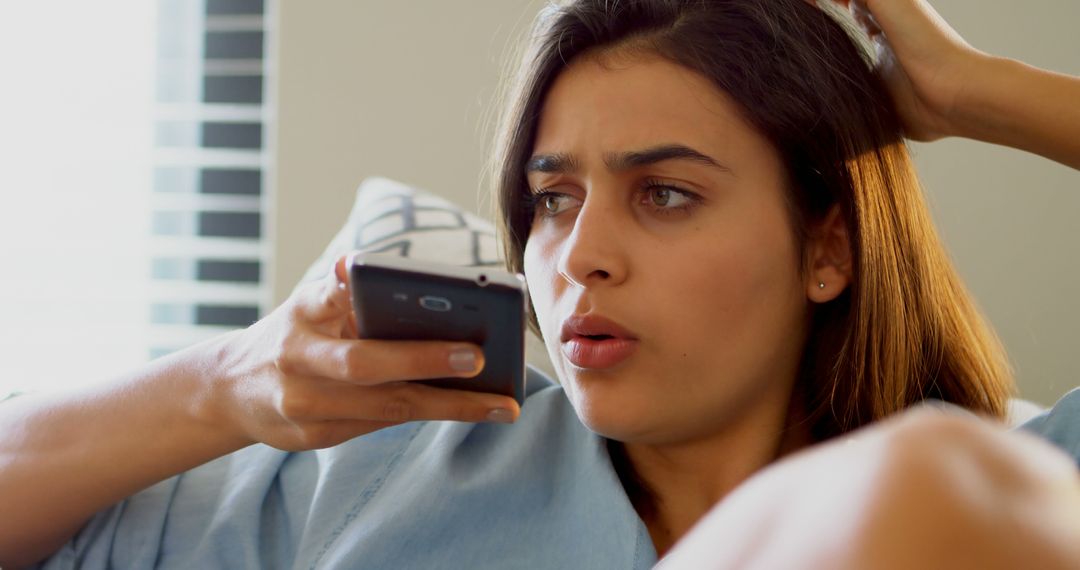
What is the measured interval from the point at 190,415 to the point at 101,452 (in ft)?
0.36

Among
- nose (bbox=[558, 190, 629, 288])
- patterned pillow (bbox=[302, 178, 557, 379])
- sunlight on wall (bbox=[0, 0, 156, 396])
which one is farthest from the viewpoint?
sunlight on wall (bbox=[0, 0, 156, 396])

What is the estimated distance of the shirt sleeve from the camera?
42.4 inches

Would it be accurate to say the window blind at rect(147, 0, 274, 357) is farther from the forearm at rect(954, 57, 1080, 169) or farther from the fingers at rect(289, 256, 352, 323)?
the forearm at rect(954, 57, 1080, 169)

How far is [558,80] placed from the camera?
47.2 inches

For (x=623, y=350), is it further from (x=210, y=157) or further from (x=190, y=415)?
(x=210, y=157)

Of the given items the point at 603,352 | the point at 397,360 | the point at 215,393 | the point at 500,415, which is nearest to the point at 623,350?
the point at 603,352

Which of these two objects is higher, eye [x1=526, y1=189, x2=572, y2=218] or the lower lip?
eye [x1=526, y1=189, x2=572, y2=218]

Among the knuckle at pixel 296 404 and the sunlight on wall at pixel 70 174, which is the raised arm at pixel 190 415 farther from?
the sunlight on wall at pixel 70 174

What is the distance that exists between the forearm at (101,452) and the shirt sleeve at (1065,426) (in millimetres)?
871

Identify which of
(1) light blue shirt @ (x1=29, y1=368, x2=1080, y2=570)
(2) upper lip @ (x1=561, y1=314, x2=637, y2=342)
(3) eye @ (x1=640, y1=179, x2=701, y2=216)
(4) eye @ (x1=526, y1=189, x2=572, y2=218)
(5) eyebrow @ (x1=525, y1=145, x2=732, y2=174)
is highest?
(5) eyebrow @ (x1=525, y1=145, x2=732, y2=174)

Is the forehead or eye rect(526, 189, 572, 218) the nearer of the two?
the forehead

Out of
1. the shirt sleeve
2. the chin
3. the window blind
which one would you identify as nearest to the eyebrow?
the chin

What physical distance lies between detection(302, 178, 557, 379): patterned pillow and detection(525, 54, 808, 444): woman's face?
0.44 meters

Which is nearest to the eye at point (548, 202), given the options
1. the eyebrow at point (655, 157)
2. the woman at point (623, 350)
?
the woman at point (623, 350)
